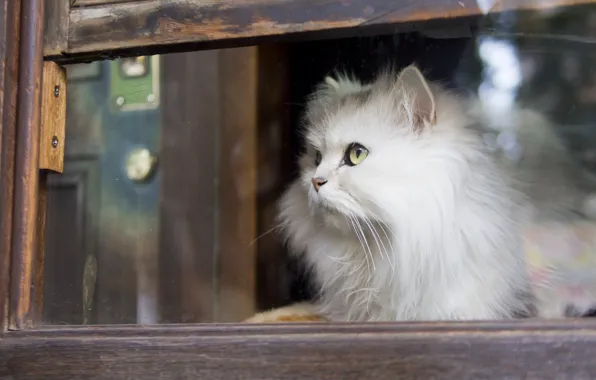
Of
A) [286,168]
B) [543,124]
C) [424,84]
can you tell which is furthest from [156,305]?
[543,124]

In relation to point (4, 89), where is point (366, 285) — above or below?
below

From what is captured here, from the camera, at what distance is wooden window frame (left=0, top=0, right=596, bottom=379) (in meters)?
0.54

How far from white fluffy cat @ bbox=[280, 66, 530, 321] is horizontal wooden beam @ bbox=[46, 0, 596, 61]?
0.19 metres

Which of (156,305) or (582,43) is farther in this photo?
(156,305)

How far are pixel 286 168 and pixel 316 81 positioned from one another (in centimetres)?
16

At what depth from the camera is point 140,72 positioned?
3.37 feet

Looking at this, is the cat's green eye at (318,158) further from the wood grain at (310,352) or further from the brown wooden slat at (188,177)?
the wood grain at (310,352)

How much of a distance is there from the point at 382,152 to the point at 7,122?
1.54ft

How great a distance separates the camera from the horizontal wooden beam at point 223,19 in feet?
2.09

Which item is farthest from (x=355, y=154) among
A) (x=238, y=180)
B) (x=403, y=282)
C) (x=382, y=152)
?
(x=238, y=180)

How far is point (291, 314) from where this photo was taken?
0.95 m

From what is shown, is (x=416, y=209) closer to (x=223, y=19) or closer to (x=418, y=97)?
(x=418, y=97)

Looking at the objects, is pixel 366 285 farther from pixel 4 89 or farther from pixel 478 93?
pixel 4 89

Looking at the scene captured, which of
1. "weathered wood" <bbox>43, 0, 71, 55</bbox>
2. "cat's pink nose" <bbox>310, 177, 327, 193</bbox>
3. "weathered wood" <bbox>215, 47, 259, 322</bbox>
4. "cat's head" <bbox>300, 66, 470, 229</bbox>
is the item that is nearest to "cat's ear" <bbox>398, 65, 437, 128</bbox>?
"cat's head" <bbox>300, 66, 470, 229</bbox>
